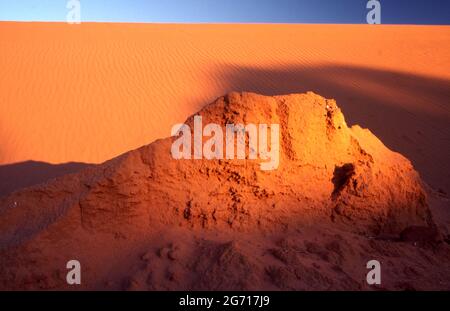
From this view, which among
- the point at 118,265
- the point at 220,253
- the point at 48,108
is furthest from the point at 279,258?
the point at 48,108

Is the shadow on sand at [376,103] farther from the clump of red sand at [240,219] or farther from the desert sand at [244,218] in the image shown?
the clump of red sand at [240,219]

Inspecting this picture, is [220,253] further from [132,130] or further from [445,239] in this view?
[132,130]

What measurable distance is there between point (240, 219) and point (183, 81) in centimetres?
974

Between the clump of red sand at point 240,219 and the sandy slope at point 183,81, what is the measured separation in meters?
4.49

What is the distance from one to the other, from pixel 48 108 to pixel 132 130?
2.64m

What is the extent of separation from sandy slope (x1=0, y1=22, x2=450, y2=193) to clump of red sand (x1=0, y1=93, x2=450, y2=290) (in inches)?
177

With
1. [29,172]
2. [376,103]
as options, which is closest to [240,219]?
[29,172]

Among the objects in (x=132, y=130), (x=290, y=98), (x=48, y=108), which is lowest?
(x=290, y=98)

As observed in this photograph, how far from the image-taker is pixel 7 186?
6.61m

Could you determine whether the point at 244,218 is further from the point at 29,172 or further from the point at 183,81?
the point at 183,81

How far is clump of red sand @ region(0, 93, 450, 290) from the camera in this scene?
8.47ft

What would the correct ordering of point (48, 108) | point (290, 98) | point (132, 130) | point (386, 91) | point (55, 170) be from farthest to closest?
point (386, 91)
point (48, 108)
point (132, 130)
point (55, 170)
point (290, 98)

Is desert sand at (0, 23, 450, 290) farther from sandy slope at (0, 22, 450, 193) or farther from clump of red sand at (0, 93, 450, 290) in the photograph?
sandy slope at (0, 22, 450, 193)

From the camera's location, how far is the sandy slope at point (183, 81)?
28.5ft
